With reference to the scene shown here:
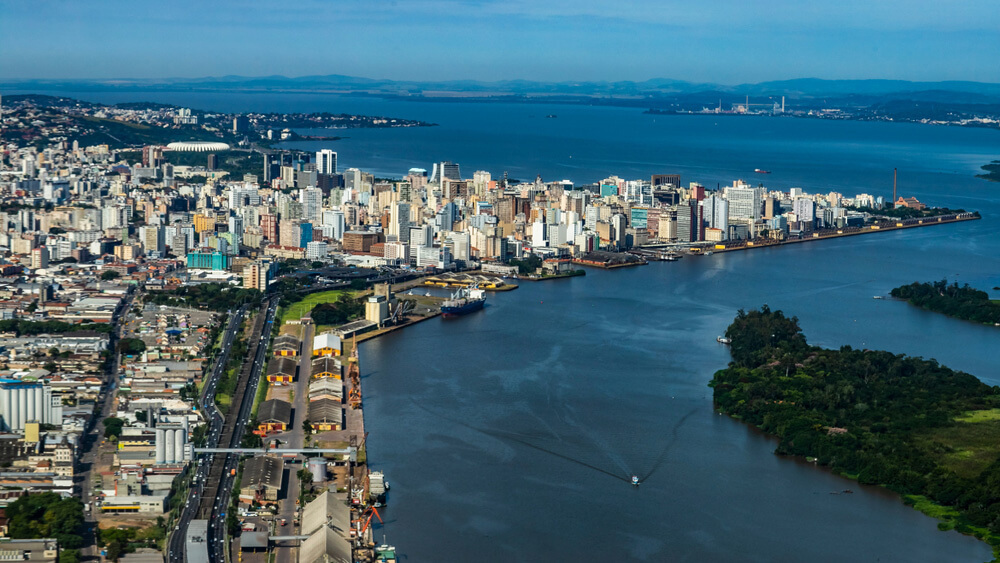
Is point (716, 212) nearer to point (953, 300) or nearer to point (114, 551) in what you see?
point (953, 300)

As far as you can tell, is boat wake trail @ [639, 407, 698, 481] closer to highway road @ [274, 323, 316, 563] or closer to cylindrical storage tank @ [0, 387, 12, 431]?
highway road @ [274, 323, 316, 563]

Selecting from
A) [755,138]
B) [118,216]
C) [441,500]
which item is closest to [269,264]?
[118,216]

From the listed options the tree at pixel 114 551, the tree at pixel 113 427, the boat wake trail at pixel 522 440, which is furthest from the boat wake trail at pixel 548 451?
the tree at pixel 114 551

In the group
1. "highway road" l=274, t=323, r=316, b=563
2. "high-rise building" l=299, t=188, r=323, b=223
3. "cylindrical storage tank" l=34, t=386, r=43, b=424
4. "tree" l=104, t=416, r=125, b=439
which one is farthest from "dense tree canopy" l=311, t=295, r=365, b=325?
"high-rise building" l=299, t=188, r=323, b=223

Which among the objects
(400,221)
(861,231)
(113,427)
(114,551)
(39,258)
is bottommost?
(114,551)

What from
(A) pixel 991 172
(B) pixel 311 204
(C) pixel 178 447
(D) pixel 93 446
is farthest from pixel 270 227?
(A) pixel 991 172
